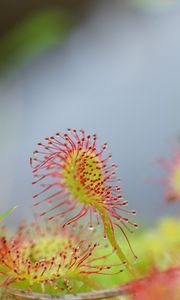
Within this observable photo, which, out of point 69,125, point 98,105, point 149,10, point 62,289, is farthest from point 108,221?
point 149,10

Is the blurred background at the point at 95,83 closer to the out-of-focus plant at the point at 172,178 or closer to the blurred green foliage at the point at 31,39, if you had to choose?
the blurred green foliage at the point at 31,39

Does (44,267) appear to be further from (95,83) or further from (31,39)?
(95,83)

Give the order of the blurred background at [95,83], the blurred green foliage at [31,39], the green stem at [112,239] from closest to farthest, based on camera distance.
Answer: the green stem at [112,239] < the blurred green foliage at [31,39] < the blurred background at [95,83]

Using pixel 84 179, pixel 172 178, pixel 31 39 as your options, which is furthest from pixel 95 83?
pixel 84 179

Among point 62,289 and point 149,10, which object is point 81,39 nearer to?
point 149,10

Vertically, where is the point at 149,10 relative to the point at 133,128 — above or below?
above

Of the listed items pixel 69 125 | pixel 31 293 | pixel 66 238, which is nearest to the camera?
pixel 31 293

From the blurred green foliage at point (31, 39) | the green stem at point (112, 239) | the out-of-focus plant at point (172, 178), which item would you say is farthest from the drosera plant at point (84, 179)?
the blurred green foliage at point (31, 39)

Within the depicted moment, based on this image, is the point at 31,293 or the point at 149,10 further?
the point at 149,10
